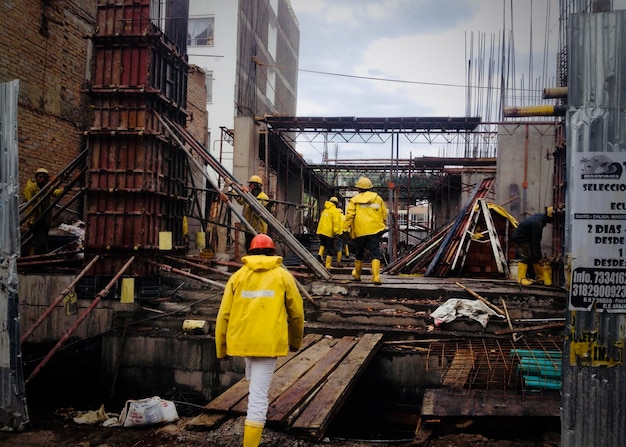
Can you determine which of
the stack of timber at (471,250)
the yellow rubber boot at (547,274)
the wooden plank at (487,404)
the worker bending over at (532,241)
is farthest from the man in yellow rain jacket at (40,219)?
the yellow rubber boot at (547,274)

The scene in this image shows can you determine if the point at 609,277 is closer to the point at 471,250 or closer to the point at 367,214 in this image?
the point at 367,214

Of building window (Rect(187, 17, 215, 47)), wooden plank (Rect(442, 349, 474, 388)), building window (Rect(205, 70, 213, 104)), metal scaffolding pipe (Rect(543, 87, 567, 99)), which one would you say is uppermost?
building window (Rect(187, 17, 215, 47))

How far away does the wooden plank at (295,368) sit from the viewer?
5211 millimetres

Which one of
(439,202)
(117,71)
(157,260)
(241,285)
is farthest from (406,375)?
(439,202)

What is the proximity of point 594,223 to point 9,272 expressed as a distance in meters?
5.33

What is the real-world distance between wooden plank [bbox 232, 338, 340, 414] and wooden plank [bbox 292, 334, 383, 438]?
362mm

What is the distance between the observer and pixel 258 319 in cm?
432

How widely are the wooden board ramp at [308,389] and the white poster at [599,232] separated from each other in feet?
8.45

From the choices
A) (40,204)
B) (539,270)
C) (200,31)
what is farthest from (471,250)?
(200,31)

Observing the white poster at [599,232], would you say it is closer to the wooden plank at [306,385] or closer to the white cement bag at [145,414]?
the wooden plank at [306,385]

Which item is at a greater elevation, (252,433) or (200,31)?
Answer: (200,31)

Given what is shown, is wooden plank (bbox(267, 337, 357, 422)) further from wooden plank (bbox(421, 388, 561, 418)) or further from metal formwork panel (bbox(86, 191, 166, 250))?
metal formwork panel (bbox(86, 191, 166, 250))

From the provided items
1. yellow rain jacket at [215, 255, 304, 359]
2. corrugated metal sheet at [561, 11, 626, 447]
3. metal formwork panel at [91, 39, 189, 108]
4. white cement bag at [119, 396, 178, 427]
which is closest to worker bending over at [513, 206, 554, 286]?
corrugated metal sheet at [561, 11, 626, 447]

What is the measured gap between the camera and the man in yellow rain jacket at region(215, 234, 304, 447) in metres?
4.27
